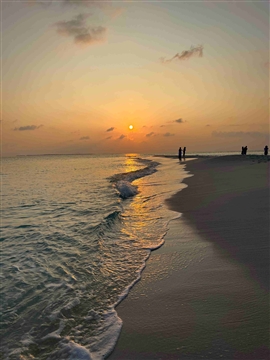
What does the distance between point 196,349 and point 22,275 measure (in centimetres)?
435

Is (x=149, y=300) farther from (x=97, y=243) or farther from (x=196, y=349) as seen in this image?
(x=97, y=243)

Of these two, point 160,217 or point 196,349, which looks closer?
point 196,349

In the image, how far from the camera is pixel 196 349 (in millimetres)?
3055

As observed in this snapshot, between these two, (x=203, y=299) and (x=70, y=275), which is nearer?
(x=203, y=299)

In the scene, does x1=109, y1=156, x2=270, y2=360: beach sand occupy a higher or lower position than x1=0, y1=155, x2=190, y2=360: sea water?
higher

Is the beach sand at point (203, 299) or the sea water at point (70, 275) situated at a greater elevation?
the beach sand at point (203, 299)

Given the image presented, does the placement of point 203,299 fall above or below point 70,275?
above

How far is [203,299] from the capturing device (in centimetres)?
412

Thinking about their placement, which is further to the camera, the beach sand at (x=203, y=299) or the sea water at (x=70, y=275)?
the sea water at (x=70, y=275)

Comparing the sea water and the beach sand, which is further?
the sea water

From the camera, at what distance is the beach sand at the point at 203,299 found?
311cm

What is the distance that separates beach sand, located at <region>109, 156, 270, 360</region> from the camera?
3111mm

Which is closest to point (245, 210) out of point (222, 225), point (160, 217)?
point (222, 225)

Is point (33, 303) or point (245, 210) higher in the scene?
point (245, 210)
